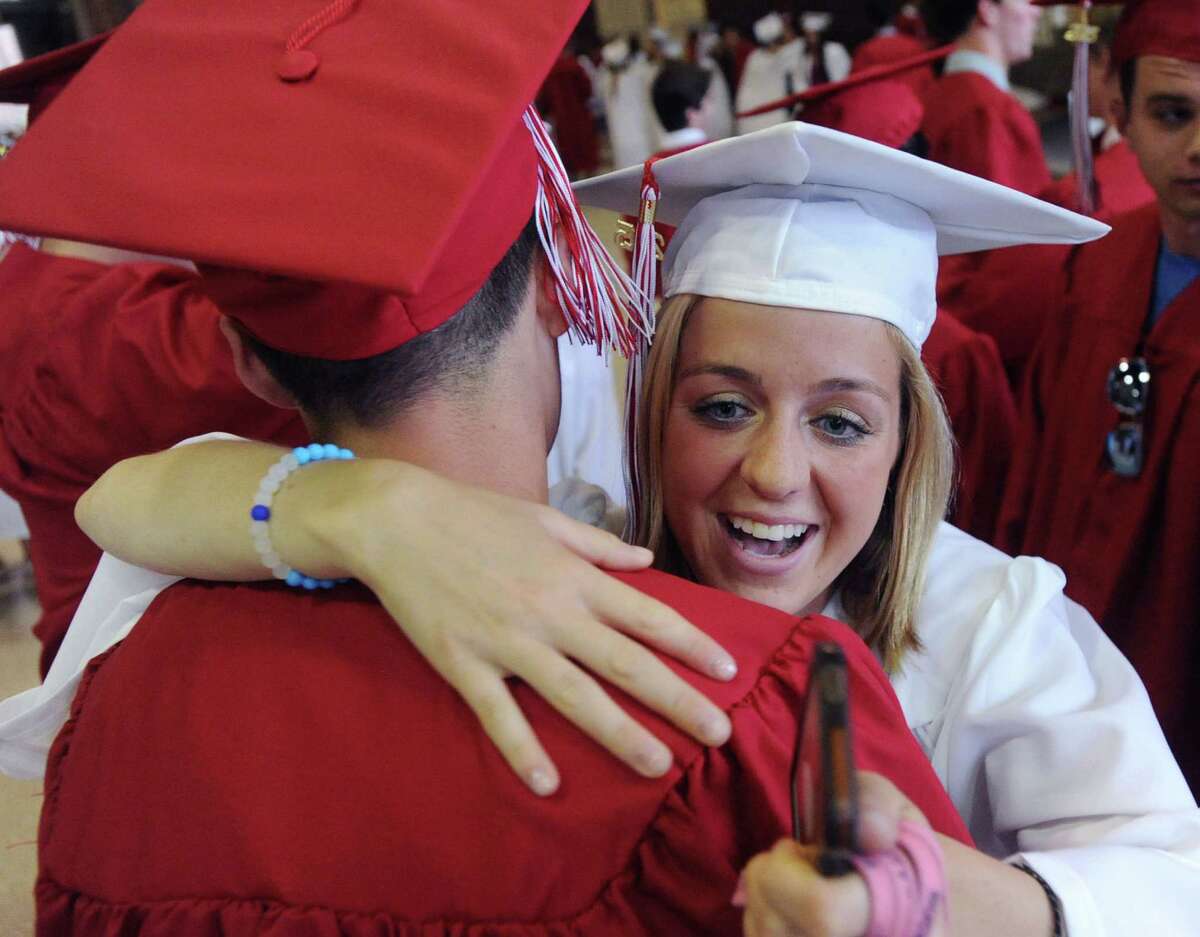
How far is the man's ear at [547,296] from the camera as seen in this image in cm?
101

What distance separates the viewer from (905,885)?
59 centimetres

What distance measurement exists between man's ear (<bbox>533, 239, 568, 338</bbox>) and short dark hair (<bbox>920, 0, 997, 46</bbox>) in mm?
3546

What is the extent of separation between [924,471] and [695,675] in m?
0.72

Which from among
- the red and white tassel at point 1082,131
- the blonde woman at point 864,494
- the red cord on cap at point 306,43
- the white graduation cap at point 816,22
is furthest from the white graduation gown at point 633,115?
the red cord on cap at point 306,43

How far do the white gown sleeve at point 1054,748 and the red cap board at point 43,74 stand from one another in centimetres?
142

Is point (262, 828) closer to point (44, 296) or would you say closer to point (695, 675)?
point (695, 675)

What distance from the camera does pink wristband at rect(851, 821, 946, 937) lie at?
577 millimetres

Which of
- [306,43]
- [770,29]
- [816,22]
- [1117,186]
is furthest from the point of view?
[770,29]

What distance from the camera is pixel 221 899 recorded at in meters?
0.81

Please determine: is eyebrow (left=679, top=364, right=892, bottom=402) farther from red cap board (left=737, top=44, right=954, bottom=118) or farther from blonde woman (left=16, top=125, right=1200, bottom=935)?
red cap board (left=737, top=44, right=954, bottom=118)

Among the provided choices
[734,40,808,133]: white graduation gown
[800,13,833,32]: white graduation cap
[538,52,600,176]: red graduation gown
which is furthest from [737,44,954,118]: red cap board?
[538,52,600,176]: red graduation gown

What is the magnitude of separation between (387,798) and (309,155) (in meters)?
0.48

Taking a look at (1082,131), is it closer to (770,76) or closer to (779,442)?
(779,442)

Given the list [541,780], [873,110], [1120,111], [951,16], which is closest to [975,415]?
[1120,111]
